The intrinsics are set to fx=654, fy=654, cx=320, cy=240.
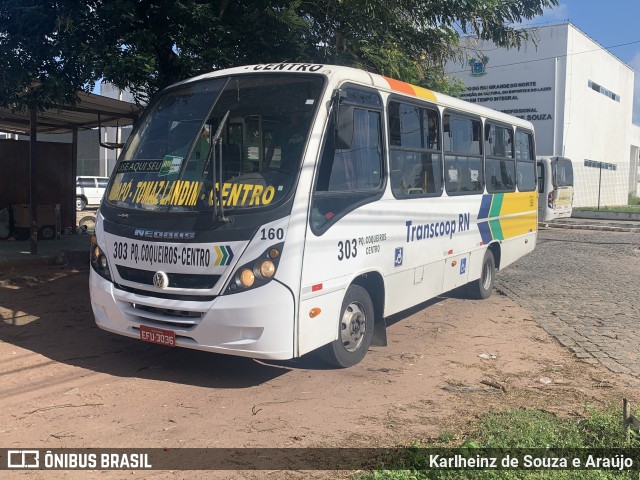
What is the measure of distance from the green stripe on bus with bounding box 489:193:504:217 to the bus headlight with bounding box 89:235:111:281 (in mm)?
6016

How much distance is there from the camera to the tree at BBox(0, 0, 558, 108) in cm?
829

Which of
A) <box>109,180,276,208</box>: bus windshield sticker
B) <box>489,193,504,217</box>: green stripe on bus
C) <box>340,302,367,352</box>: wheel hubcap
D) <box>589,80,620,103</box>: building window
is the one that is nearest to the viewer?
<box>109,180,276,208</box>: bus windshield sticker

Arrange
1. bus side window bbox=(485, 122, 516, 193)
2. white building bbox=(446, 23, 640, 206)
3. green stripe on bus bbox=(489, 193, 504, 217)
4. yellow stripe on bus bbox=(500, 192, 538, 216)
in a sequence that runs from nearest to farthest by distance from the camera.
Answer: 1. bus side window bbox=(485, 122, 516, 193)
2. green stripe on bus bbox=(489, 193, 504, 217)
3. yellow stripe on bus bbox=(500, 192, 538, 216)
4. white building bbox=(446, 23, 640, 206)

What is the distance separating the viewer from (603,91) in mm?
38719

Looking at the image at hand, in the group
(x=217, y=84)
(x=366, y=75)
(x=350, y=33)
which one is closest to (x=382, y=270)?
(x=366, y=75)

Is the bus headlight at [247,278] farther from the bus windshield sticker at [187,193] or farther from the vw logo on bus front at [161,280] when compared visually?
the vw logo on bus front at [161,280]

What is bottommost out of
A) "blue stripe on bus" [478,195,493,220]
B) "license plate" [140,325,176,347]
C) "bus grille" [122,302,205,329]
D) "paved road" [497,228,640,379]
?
"paved road" [497,228,640,379]

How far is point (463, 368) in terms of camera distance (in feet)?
22.1

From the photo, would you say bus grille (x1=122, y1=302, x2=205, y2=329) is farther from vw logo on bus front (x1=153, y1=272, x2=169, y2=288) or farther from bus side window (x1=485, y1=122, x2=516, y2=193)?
bus side window (x1=485, y1=122, x2=516, y2=193)

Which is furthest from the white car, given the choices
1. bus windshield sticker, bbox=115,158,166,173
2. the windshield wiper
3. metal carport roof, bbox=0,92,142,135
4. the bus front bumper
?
the bus front bumper

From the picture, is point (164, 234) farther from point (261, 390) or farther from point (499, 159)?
point (499, 159)

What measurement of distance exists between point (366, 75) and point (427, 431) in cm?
353

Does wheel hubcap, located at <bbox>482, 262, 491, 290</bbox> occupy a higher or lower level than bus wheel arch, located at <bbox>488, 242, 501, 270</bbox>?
lower

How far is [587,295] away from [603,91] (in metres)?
32.2
